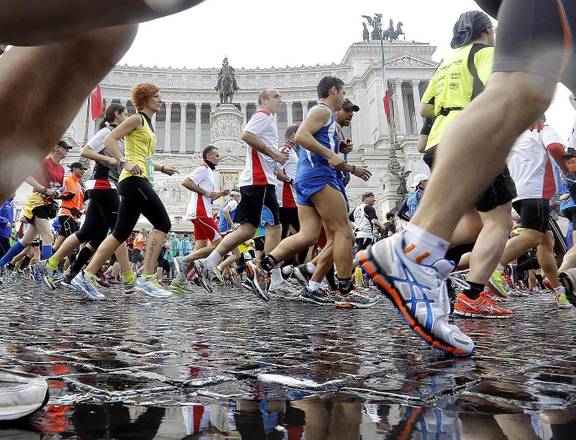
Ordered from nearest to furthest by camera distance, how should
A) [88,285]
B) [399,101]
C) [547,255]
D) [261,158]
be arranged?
[88,285], [547,255], [261,158], [399,101]

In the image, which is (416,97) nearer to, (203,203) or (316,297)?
(203,203)

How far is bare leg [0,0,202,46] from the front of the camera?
0.79m

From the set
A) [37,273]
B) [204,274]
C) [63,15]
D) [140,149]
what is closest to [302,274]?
[204,274]

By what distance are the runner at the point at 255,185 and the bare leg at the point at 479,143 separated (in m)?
4.30

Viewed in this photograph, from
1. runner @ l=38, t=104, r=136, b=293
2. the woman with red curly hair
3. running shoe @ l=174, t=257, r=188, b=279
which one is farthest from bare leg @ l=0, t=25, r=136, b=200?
running shoe @ l=174, t=257, r=188, b=279

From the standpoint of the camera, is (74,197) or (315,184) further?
(74,197)

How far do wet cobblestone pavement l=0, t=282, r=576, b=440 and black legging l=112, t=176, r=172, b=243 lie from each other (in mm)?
2829

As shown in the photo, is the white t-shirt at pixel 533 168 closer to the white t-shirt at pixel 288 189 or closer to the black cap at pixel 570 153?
the black cap at pixel 570 153

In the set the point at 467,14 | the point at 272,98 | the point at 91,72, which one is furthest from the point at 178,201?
the point at 91,72

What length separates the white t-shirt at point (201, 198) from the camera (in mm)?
7949

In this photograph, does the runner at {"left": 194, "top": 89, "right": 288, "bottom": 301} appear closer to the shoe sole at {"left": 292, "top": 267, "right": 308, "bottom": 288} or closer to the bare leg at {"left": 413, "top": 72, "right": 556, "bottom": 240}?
the shoe sole at {"left": 292, "top": 267, "right": 308, "bottom": 288}

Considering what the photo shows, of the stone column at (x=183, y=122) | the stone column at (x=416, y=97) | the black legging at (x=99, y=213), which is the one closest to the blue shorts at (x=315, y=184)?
the black legging at (x=99, y=213)

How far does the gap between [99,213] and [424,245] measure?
4.97 m

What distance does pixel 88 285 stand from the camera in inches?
200
